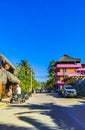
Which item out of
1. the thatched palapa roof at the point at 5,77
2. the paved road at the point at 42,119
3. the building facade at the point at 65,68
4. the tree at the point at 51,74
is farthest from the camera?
the tree at the point at 51,74

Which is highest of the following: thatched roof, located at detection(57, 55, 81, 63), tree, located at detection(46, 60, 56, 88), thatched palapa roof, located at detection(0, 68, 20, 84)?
thatched roof, located at detection(57, 55, 81, 63)

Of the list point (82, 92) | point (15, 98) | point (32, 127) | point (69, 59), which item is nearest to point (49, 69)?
point (69, 59)

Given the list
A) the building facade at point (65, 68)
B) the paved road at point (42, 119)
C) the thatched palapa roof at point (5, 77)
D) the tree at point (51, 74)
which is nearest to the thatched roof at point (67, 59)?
the building facade at point (65, 68)

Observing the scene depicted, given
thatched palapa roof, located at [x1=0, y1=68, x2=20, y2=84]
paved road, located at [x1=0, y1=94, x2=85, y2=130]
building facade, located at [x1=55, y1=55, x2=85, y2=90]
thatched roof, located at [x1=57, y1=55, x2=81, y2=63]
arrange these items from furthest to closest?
thatched roof, located at [x1=57, y1=55, x2=81, y2=63] → building facade, located at [x1=55, y1=55, x2=85, y2=90] → thatched palapa roof, located at [x1=0, y1=68, x2=20, y2=84] → paved road, located at [x1=0, y1=94, x2=85, y2=130]

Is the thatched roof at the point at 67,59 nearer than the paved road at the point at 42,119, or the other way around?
the paved road at the point at 42,119

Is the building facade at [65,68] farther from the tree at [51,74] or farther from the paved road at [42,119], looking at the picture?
the paved road at [42,119]

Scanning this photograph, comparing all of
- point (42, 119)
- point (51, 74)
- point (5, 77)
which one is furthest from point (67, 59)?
point (42, 119)

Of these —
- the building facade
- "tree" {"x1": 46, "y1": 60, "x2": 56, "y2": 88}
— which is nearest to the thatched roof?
the building facade

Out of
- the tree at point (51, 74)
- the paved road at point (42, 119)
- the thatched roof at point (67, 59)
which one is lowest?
the paved road at point (42, 119)

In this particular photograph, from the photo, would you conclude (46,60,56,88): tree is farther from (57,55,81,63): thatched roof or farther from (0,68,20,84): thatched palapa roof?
(0,68,20,84): thatched palapa roof

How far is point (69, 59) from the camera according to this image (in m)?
136

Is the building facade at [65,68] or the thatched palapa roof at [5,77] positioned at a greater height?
the building facade at [65,68]

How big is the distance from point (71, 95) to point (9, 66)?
12476mm

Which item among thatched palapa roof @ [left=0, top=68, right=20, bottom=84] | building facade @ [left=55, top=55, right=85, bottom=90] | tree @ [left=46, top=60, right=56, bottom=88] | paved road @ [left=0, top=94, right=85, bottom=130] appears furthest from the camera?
tree @ [left=46, top=60, right=56, bottom=88]
